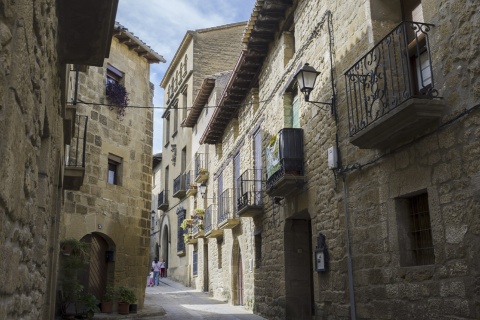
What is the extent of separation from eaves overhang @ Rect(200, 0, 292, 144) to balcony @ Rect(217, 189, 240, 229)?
2480 mm

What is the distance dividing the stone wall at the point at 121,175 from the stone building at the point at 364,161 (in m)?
2.92

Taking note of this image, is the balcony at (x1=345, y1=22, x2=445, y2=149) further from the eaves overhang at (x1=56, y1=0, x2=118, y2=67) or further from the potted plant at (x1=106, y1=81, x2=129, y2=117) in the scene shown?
the potted plant at (x1=106, y1=81, x2=129, y2=117)

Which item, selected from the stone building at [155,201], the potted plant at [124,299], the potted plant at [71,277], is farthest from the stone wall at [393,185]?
the stone building at [155,201]

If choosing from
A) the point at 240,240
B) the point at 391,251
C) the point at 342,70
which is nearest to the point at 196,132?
the point at 240,240

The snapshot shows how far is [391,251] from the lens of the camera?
610 centimetres

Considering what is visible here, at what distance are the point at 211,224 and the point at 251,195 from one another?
580cm

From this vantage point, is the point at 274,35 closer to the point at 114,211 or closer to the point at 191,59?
the point at 114,211

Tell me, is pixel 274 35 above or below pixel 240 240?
above

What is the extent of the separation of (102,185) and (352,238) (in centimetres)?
743

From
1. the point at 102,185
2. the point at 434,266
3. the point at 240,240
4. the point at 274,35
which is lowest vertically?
the point at 434,266

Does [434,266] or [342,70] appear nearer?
[434,266]

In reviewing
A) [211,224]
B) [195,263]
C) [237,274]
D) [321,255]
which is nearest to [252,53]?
[321,255]

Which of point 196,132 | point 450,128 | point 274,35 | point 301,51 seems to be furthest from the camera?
point 196,132

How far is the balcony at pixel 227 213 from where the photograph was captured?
14.6 metres
